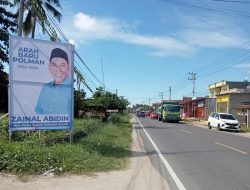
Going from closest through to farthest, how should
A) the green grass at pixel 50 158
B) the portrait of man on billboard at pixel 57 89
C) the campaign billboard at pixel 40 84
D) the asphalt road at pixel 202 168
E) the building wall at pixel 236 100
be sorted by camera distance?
the asphalt road at pixel 202 168 < the green grass at pixel 50 158 < the campaign billboard at pixel 40 84 < the portrait of man on billboard at pixel 57 89 < the building wall at pixel 236 100

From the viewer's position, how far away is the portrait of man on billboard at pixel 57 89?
14.0 metres

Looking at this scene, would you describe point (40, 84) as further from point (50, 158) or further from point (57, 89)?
point (50, 158)

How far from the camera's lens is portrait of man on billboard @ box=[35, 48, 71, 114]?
45.9 feet

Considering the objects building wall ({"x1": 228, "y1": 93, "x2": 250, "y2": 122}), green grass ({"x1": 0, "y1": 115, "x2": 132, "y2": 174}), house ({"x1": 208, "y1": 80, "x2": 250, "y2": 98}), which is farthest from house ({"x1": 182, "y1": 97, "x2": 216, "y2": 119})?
green grass ({"x1": 0, "y1": 115, "x2": 132, "y2": 174})

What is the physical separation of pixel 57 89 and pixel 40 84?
0.67 m

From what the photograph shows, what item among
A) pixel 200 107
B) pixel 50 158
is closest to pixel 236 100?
pixel 200 107

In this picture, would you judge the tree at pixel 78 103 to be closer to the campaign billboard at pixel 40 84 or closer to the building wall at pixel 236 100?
the campaign billboard at pixel 40 84

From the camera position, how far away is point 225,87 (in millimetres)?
85875

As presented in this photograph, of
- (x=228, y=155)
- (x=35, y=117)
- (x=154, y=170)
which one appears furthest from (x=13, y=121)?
(x=228, y=155)

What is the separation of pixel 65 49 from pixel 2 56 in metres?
20.6

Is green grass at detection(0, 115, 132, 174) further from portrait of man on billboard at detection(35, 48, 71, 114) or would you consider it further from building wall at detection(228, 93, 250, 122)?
building wall at detection(228, 93, 250, 122)

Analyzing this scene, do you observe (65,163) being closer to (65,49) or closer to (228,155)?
(65,49)

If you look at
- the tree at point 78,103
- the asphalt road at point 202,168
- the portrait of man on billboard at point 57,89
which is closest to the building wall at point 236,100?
the tree at point 78,103

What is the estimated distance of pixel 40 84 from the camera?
13898 millimetres
